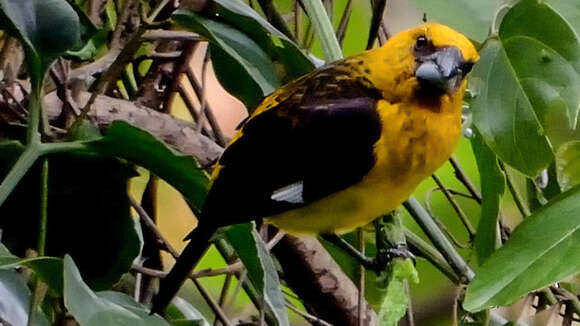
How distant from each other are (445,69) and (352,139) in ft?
0.42

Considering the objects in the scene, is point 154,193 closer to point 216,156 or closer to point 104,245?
point 216,156

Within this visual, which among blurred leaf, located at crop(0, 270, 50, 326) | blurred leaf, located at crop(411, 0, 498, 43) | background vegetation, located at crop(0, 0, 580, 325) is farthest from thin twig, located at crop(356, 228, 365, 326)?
blurred leaf, located at crop(0, 270, 50, 326)

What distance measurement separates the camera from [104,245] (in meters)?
1.11

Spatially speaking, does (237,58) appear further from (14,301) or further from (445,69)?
(14,301)

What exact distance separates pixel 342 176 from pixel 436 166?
0.12 metres

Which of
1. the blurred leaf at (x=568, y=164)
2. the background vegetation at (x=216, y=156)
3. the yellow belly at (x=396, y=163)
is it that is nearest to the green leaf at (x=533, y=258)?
the background vegetation at (x=216, y=156)

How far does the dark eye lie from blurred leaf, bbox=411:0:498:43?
2.5 inches

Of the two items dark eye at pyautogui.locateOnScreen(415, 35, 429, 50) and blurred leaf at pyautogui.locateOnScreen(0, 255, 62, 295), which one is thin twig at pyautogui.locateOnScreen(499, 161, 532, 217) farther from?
blurred leaf at pyautogui.locateOnScreen(0, 255, 62, 295)

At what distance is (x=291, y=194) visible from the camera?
43.5 inches

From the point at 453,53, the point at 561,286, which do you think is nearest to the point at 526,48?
the point at 453,53

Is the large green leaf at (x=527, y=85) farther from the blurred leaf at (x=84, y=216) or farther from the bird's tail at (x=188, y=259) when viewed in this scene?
the blurred leaf at (x=84, y=216)

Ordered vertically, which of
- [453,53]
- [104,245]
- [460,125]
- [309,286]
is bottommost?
[309,286]

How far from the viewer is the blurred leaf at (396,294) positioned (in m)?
0.85

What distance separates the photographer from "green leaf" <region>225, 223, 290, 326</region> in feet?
2.99
